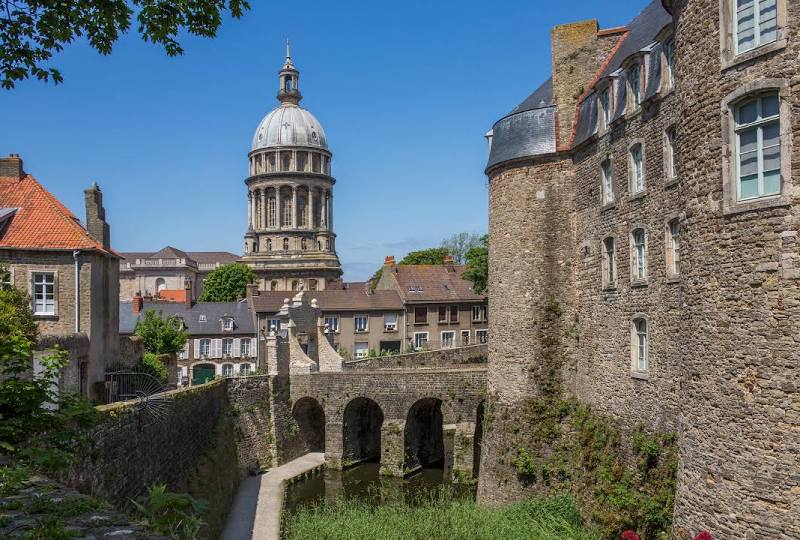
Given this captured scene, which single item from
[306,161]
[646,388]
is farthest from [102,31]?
[306,161]

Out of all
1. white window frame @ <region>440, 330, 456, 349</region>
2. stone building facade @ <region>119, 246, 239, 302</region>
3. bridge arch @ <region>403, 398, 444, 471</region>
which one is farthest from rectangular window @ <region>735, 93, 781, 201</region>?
stone building facade @ <region>119, 246, 239, 302</region>

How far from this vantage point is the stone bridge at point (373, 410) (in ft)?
90.3

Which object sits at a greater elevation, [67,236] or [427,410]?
[67,236]

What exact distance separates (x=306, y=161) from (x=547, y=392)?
65.2 metres

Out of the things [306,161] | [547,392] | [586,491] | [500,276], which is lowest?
[586,491]

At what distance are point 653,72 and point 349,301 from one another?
3763 cm

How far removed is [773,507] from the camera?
8.70 m

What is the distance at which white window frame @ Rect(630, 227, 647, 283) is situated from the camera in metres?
15.4

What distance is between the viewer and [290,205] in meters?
81.8

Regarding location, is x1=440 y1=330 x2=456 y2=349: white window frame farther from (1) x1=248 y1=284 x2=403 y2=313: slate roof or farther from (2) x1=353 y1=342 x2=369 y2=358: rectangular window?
(2) x1=353 y1=342 x2=369 y2=358: rectangular window

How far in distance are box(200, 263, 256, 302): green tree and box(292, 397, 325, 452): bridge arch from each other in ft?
137

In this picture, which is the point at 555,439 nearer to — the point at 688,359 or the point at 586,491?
the point at 586,491

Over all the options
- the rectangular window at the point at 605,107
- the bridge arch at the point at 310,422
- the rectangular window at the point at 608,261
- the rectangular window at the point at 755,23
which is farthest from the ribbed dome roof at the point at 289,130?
the rectangular window at the point at 755,23

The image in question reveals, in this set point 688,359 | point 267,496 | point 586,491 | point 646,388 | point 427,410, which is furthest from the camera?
point 427,410
